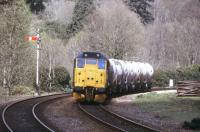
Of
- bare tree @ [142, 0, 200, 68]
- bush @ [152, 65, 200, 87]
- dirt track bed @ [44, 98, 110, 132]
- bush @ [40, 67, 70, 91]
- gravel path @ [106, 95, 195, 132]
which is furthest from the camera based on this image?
bare tree @ [142, 0, 200, 68]

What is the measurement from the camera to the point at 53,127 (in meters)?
17.5

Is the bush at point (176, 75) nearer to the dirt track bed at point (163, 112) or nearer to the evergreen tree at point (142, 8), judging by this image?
the evergreen tree at point (142, 8)

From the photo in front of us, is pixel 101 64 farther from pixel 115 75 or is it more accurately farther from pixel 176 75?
pixel 176 75

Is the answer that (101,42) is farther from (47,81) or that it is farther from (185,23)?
(185,23)

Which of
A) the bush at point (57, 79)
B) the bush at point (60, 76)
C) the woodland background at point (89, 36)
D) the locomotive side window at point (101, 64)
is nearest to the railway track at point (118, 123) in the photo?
the locomotive side window at point (101, 64)

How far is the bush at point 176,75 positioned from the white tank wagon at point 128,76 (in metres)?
14.0

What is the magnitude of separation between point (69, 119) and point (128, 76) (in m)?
17.4

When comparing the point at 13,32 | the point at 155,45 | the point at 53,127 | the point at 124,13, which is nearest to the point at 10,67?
the point at 13,32

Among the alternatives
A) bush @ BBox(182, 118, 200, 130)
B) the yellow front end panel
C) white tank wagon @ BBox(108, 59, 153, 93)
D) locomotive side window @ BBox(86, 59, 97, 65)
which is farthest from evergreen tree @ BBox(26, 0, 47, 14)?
bush @ BBox(182, 118, 200, 130)

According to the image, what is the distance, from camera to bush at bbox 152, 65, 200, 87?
199 ft

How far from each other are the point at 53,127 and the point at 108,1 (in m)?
74.5

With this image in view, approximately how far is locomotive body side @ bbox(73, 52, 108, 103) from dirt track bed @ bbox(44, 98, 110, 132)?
1763mm

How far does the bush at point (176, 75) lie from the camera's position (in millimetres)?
60625

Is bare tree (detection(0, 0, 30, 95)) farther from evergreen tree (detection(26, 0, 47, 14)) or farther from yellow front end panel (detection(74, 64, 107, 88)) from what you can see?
evergreen tree (detection(26, 0, 47, 14))
